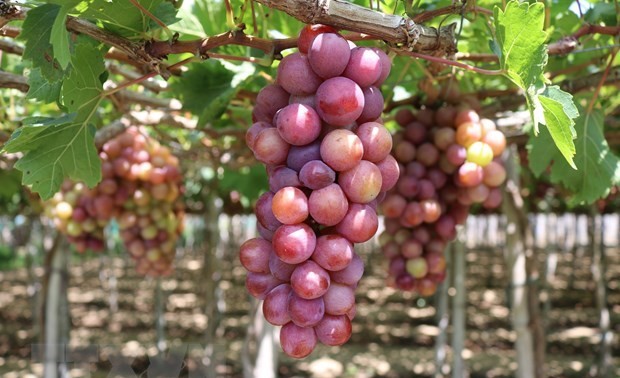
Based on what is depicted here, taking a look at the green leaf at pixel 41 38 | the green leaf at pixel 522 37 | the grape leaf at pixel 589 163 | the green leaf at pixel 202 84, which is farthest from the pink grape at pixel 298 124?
the grape leaf at pixel 589 163

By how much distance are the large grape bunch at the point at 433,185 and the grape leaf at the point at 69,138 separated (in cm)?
82

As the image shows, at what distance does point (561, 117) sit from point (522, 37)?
0.15 metres

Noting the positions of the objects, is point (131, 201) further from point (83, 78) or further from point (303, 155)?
A: point (303, 155)

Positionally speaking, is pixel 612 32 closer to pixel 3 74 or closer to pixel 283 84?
pixel 283 84

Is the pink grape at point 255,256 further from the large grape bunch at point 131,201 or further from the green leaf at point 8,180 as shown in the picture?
the green leaf at point 8,180

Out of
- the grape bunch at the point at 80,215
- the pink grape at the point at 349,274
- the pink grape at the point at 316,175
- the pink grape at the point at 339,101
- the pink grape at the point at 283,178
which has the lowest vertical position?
the grape bunch at the point at 80,215

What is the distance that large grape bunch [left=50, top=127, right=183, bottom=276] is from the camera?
242 cm

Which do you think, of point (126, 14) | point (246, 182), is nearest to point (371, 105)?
point (126, 14)

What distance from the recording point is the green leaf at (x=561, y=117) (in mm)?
895

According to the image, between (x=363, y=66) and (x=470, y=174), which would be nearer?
(x=363, y=66)

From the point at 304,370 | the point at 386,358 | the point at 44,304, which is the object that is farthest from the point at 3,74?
the point at 386,358

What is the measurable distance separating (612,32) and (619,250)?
1738cm

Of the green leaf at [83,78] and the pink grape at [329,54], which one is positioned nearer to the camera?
the pink grape at [329,54]

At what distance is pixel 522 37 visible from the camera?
36.3 inches
